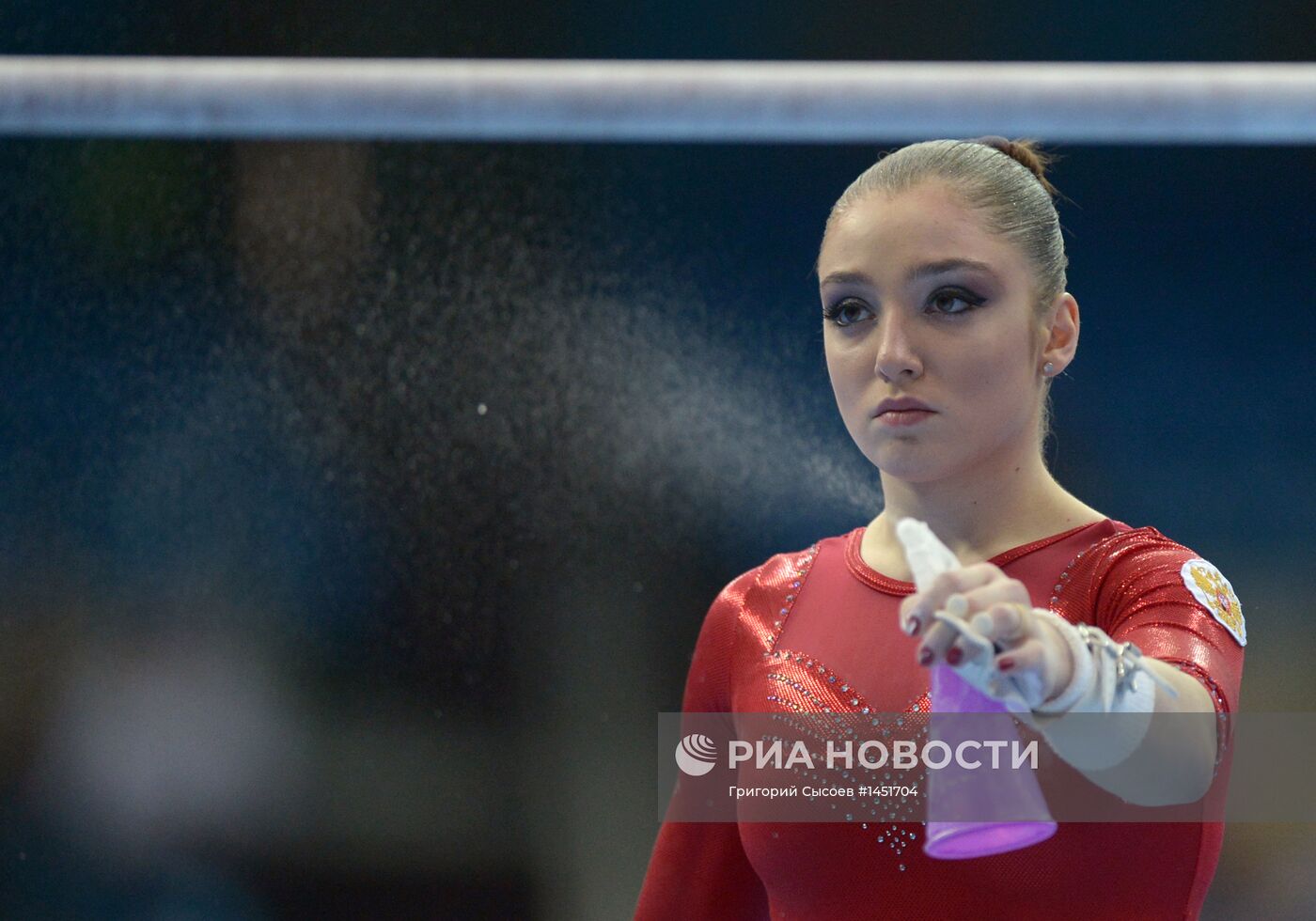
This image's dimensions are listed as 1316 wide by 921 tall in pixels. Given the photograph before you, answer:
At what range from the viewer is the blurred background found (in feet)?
5.77

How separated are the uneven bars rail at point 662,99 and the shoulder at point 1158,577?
18.3 inches

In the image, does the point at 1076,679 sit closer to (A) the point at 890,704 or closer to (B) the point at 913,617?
(B) the point at 913,617

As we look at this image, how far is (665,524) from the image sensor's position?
5.92 ft

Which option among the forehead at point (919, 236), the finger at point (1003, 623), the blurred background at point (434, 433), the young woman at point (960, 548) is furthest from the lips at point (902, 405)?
the blurred background at point (434, 433)

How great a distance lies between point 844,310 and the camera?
3.35 feet

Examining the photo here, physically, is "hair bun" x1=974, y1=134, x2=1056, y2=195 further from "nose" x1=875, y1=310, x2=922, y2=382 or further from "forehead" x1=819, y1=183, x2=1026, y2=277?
"nose" x1=875, y1=310, x2=922, y2=382

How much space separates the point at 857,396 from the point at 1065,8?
1197mm

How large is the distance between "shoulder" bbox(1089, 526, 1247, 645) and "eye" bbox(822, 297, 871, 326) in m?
0.26

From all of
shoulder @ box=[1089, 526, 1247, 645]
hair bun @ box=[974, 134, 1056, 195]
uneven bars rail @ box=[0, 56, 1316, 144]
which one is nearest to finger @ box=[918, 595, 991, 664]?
shoulder @ box=[1089, 526, 1247, 645]

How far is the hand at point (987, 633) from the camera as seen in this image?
62 cm

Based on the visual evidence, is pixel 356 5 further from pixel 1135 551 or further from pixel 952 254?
pixel 1135 551

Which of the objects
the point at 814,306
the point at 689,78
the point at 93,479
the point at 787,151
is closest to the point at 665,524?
the point at 814,306

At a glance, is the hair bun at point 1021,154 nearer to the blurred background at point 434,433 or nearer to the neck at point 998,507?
the neck at point 998,507

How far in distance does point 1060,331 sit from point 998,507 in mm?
155
